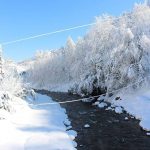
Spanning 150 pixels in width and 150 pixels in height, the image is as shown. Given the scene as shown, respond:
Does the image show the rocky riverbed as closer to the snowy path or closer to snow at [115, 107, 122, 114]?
snow at [115, 107, 122, 114]

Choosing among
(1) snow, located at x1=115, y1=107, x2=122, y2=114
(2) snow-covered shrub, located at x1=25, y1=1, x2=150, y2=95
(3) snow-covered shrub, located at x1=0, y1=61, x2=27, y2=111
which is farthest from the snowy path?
(2) snow-covered shrub, located at x1=25, y1=1, x2=150, y2=95

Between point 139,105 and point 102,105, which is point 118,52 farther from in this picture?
point 139,105

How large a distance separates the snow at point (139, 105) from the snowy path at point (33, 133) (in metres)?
7.00

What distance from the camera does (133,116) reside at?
32312 millimetres

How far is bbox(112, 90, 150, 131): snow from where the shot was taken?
28.9m

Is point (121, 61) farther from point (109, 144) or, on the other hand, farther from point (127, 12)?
point (109, 144)

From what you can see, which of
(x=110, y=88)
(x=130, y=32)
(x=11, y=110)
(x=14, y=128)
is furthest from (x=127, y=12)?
(x=14, y=128)

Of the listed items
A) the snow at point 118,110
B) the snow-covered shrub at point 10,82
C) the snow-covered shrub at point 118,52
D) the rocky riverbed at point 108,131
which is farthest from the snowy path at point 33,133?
the snow-covered shrub at point 118,52

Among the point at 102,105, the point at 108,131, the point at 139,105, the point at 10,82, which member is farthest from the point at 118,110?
the point at 10,82

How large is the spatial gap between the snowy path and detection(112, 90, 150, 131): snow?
700cm

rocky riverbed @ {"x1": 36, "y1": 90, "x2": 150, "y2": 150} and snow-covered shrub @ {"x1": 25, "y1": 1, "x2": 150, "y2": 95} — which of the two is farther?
snow-covered shrub @ {"x1": 25, "y1": 1, "x2": 150, "y2": 95}

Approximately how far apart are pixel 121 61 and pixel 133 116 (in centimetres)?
1188

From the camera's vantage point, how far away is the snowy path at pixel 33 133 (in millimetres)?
21141

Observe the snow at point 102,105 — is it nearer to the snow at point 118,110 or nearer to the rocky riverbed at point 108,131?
the rocky riverbed at point 108,131
